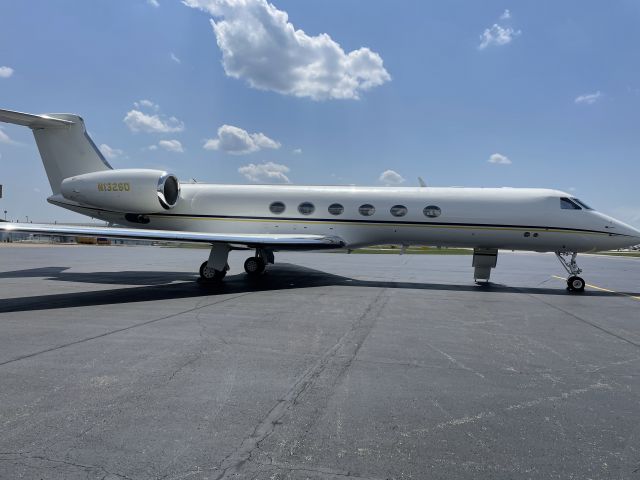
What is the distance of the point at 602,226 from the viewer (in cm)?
1173

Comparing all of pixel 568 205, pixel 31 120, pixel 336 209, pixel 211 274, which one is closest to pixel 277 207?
pixel 336 209

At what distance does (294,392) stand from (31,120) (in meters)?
13.7

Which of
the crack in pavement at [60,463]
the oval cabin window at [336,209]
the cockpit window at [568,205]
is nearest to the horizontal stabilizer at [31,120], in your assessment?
the oval cabin window at [336,209]

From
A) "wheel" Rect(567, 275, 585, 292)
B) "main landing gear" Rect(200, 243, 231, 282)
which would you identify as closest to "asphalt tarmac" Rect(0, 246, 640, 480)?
"main landing gear" Rect(200, 243, 231, 282)

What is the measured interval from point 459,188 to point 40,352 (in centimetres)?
1143

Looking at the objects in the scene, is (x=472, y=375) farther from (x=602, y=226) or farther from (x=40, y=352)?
(x=602, y=226)

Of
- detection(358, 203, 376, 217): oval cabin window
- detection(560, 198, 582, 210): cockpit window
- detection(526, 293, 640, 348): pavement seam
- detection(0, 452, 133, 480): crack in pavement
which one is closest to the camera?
detection(0, 452, 133, 480): crack in pavement

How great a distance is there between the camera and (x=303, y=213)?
532 inches

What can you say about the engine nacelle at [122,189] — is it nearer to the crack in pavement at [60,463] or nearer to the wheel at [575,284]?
the crack in pavement at [60,463]

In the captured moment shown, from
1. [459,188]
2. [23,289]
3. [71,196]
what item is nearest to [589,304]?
[459,188]

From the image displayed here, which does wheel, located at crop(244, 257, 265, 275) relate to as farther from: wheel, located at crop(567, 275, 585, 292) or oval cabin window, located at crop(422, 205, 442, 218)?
wheel, located at crop(567, 275, 585, 292)

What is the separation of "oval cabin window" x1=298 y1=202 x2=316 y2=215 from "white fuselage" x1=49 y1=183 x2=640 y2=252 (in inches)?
3.6

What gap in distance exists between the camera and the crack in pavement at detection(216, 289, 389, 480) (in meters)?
2.64

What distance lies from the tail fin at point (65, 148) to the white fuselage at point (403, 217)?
3.12 feet
